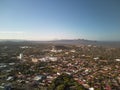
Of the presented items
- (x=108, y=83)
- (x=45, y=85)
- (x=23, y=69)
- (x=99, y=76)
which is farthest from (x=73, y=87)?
(x=23, y=69)

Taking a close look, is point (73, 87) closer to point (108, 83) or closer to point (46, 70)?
point (108, 83)

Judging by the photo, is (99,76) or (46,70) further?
(46,70)

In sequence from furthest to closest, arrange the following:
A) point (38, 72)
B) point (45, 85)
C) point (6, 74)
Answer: point (38, 72) < point (6, 74) < point (45, 85)

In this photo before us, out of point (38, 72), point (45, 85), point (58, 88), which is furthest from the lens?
point (38, 72)

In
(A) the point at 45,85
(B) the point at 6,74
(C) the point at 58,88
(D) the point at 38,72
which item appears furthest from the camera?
(D) the point at 38,72

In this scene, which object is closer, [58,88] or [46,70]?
[58,88]

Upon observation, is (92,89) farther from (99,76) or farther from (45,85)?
(99,76)

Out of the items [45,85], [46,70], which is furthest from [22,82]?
[46,70]
